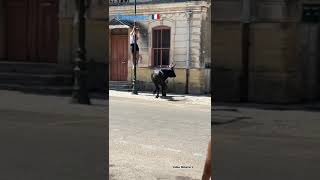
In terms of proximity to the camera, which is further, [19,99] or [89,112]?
[19,99]

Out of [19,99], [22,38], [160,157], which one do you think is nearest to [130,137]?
[160,157]

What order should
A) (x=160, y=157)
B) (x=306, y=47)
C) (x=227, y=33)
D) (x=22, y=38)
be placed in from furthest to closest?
(x=160, y=157), (x=22, y=38), (x=227, y=33), (x=306, y=47)

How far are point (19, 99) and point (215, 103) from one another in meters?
0.62

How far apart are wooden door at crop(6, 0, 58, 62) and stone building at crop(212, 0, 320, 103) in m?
0.40

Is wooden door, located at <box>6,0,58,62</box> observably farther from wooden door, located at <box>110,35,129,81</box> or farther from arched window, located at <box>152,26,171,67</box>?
arched window, located at <box>152,26,171,67</box>

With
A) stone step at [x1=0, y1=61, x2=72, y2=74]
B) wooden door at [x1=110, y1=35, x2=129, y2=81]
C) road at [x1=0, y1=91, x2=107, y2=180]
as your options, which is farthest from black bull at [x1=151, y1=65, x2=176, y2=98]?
stone step at [x1=0, y1=61, x2=72, y2=74]

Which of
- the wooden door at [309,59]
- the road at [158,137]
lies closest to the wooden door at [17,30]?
the road at [158,137]

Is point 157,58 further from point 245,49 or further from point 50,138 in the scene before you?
point 245,49

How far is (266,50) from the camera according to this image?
3.90 ft

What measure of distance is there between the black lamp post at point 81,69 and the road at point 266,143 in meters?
0.38

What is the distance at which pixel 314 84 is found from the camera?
115 centimetres

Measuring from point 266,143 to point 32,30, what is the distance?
66cm

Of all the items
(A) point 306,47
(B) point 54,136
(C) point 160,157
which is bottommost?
(C) point 160,157

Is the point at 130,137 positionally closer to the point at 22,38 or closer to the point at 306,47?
the point at 22,38
